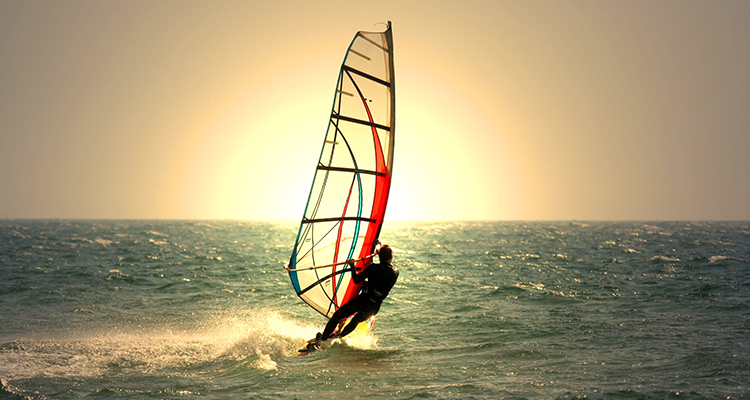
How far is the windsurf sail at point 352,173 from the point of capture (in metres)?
8.45

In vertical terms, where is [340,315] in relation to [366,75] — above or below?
below

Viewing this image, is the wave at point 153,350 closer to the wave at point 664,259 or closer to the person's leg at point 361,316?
the person's leg at point 361,316

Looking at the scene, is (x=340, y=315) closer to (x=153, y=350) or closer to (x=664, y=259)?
(x=153, y=350)

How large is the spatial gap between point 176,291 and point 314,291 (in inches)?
265

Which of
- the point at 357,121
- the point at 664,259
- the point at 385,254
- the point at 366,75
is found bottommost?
the point at 664,259

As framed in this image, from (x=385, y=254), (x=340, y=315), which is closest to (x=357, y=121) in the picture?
(x=385, y=254)

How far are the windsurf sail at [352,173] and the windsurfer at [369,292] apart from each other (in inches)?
16.0

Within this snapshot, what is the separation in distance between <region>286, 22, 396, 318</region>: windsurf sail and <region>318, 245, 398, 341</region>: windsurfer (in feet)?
1.33

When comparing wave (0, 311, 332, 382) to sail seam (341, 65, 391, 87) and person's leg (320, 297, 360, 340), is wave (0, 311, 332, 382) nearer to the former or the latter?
person's leg (320, 297, 360, 340)

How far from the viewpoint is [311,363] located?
729 cm

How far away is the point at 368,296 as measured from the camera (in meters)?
8.05

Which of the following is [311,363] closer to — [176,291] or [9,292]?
[176,291]

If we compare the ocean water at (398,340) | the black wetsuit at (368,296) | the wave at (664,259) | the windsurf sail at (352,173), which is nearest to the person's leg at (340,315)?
the black wetsuit at (368,296)

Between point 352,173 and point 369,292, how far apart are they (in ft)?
6.10
